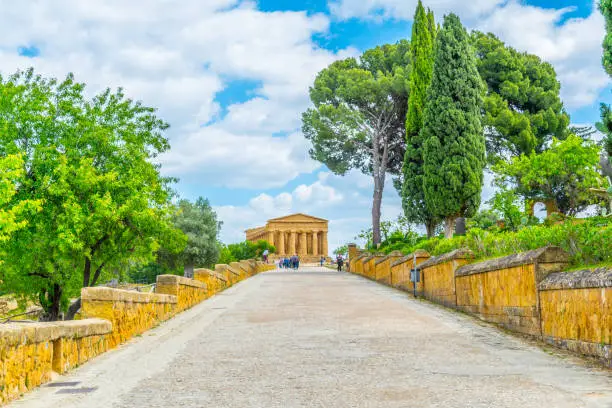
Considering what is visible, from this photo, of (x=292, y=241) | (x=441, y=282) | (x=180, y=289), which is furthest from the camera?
(x=292, y=241)

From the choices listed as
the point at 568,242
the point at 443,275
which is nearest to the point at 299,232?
the point at 443,275

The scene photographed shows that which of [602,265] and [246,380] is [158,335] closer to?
[246,380]

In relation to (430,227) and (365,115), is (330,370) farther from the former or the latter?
(365,115)

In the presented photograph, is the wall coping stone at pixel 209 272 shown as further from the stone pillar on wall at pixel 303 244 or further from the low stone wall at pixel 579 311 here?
the stone pillar on wall at pixel 303 244

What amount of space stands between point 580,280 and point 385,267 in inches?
677

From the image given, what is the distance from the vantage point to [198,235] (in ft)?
171

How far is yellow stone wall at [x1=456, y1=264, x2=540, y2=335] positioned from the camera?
891 centimetres

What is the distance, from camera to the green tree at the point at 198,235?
168 ft

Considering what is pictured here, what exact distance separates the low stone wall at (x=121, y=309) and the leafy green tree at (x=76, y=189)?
1057cm

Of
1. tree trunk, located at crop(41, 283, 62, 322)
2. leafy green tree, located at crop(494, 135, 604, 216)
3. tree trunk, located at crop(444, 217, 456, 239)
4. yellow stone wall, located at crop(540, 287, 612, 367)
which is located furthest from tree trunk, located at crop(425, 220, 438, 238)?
yellow stone wall, located at crop(540, 287, 612, 367)

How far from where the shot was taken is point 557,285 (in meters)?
7.96

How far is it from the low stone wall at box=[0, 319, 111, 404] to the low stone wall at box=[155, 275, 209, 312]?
18.3 ft

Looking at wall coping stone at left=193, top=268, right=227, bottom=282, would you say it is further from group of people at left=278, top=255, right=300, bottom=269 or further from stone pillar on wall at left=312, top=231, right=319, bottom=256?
stone pillar on wall at left=312, top=231, right=319, bottom=256

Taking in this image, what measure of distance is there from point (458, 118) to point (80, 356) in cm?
2501
